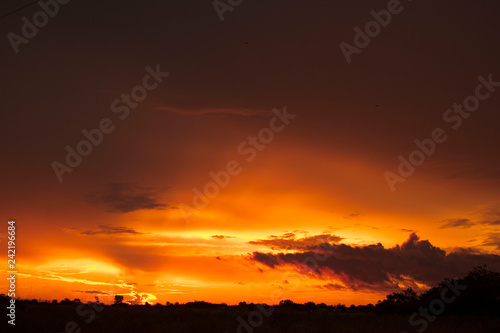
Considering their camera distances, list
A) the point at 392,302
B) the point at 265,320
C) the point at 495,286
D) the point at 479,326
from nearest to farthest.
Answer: the point at 479,326
the point at 265,320
the point at 495,286
the point at 392,302

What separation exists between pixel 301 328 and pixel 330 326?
1.74 metres

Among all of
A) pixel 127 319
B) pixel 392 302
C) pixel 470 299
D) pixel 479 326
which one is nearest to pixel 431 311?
pixel 470 299

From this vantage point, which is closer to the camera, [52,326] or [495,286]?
[52,326]

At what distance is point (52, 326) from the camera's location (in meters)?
26.5

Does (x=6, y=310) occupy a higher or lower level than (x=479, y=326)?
higher

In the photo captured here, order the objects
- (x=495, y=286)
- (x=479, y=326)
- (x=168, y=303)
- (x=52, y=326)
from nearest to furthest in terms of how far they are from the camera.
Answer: (x=479, y=326), (x=52, y=326), (x=495, y=286), (x=168, y=303)

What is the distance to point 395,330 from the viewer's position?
25672 millimetres

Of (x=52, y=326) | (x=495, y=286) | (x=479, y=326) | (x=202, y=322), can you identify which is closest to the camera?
(x=479, y=326)

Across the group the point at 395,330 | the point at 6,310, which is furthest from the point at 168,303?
the point at 395,330

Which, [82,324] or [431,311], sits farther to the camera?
[431,311]

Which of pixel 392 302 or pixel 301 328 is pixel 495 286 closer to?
pixel 392 302

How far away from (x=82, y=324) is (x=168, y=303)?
4167 centimetres

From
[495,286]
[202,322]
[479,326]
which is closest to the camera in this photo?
[479,326]

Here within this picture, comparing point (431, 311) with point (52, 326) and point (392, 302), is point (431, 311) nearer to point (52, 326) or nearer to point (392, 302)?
point (392, 302)
